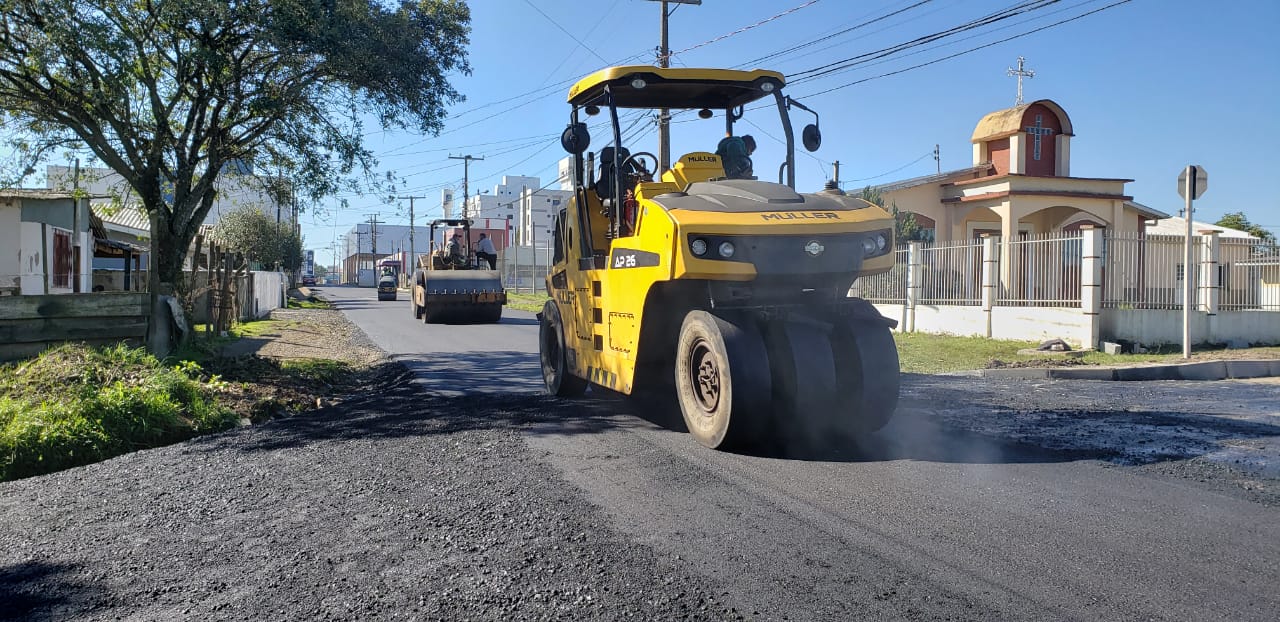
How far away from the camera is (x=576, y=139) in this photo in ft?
23.6

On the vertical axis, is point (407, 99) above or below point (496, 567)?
above

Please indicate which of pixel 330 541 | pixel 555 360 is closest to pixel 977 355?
pixel 555 360

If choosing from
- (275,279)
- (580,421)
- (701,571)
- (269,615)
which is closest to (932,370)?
(580,421)

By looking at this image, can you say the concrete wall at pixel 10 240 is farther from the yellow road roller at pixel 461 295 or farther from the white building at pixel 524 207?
the white building at pixel 524 207

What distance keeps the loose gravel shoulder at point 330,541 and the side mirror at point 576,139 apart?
8.03 ft

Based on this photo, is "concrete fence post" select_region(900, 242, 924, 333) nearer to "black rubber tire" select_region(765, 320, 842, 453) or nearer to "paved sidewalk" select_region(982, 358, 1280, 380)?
"paved sidewalk" select_region(982, 358, 1280, 380)

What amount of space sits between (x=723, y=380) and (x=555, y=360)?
3.64 metres

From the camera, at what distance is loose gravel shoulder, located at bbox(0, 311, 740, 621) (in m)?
3.32

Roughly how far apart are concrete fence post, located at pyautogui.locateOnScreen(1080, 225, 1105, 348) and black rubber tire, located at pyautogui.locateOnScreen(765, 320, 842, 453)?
9412mm

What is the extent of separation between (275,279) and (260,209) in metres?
11.7

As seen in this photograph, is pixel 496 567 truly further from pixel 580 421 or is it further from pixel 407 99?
pixel 407 99

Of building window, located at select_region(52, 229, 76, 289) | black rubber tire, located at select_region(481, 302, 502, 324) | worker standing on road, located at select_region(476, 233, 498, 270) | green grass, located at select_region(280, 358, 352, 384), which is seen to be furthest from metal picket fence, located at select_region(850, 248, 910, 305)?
building window, located at select_region(52, 229, 76, 289)

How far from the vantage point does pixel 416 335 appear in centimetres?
1944

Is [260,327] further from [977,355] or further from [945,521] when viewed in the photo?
[945,521]
